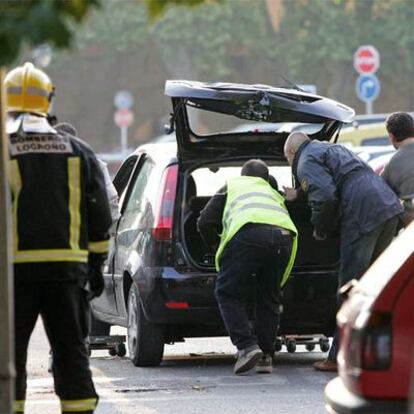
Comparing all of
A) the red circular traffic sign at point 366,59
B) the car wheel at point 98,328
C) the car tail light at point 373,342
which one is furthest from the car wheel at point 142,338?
the red circular traffic sign at point 366,59

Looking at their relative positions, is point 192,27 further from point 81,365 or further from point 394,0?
point 81,365

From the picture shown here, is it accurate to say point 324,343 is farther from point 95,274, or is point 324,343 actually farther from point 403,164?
point 95,274

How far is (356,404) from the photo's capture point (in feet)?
19.4

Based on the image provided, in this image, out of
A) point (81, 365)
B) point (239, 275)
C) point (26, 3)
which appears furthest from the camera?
point (239, 275)

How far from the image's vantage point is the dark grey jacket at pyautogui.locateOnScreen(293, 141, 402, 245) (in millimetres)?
10859

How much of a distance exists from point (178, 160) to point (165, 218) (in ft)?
1.42

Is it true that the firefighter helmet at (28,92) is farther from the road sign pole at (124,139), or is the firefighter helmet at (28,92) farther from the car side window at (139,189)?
the road sign pole at (124,139)

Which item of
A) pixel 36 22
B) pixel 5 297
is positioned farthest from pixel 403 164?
pixel 36 22

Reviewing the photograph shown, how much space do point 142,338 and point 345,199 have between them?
5.54ft

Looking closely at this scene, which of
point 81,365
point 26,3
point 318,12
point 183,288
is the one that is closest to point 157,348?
point 183,288

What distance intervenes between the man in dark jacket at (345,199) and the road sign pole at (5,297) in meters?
5.34

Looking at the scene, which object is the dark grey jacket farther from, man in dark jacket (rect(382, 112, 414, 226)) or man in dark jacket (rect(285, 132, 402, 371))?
man in dark jacket (rect(382, 112, 414, 226))

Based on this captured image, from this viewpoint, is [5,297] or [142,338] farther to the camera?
[142,338]

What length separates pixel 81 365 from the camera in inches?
287
